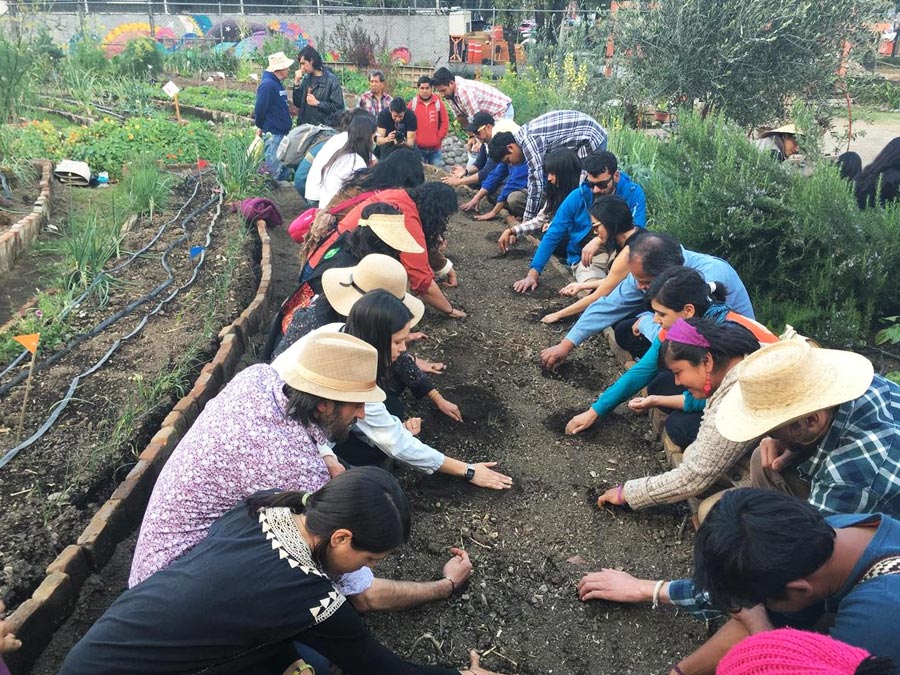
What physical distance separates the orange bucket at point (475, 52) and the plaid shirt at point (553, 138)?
13543 millimetres

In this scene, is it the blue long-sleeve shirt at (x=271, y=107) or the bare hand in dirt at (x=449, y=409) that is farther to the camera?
the blue long-sleeve shirt at (x=271, y=107)

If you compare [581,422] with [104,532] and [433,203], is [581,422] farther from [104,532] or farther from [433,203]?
[104,532]

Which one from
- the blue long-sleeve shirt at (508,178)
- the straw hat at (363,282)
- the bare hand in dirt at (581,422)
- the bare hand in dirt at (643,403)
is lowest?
the bare hand in dirt at (581,422)

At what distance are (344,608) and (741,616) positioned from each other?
42.4 inches

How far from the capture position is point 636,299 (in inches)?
145

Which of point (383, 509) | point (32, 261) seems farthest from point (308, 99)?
point (383, 509)

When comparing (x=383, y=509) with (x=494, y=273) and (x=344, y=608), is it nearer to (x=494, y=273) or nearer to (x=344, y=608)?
(x=344, y=608)

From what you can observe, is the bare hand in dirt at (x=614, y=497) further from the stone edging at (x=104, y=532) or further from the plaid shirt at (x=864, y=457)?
the stone edging at (x=104, y=532)

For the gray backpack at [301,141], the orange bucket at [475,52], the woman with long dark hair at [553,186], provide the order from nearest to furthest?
the woman with long dark hair at [553,186] < the gray backpack at [301,141] < the orange bucket at [475,52]

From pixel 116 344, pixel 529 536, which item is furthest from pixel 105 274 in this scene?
pixel 529 536

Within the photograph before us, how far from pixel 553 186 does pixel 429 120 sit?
265 cm

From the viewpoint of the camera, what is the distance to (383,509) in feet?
5.38

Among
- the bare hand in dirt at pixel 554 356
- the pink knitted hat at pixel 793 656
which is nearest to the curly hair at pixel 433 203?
the bare hand in dirt at pixel 554 356

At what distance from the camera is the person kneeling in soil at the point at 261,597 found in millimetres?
1608
